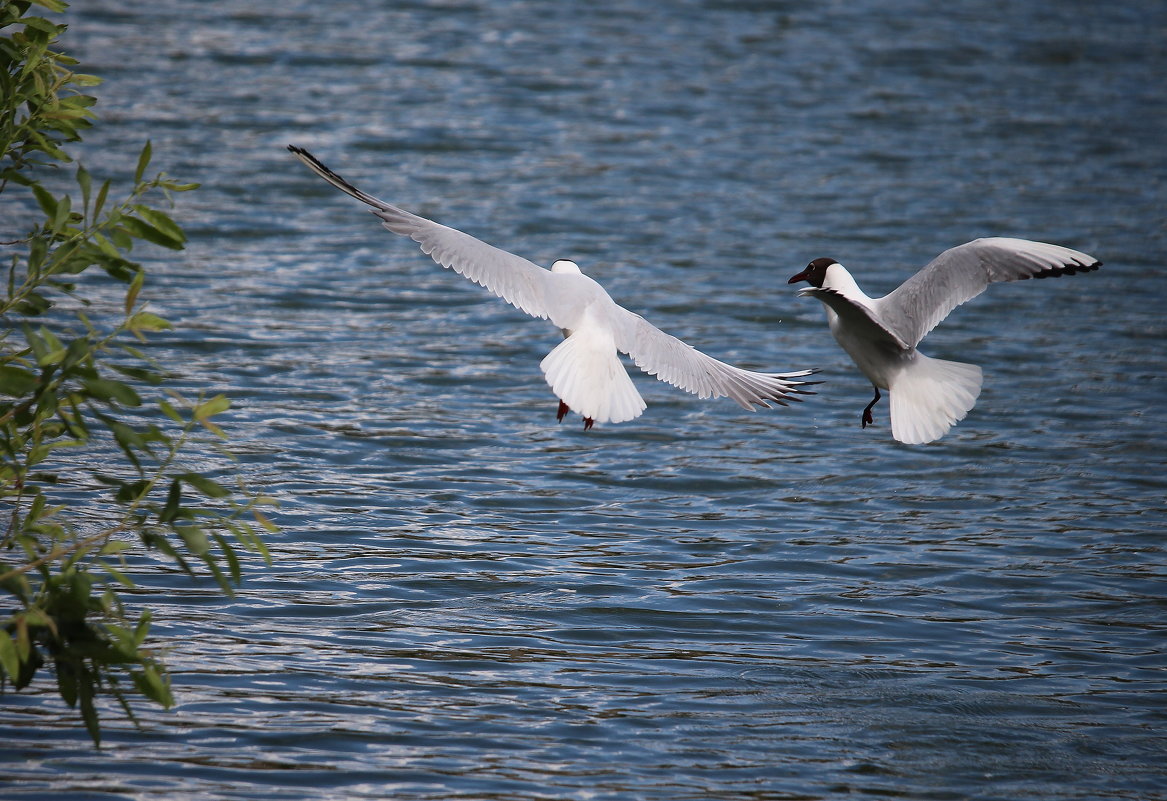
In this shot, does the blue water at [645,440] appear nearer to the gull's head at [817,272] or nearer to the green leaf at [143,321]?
the gull's head at [817,272]

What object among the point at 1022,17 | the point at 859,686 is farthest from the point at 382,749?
the point at 1022,17

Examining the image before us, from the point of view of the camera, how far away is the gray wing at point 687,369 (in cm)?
669

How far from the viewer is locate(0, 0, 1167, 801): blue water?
17.1ft

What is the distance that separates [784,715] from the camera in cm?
546

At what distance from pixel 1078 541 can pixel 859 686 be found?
2.41m

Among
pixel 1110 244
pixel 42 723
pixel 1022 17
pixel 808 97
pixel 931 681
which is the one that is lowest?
pixel 42 723

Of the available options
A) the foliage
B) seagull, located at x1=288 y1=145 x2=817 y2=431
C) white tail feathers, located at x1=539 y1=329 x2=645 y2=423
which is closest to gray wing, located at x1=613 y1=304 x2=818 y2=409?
seagull, located at x1=288 y1=145 x2=817 y2=431

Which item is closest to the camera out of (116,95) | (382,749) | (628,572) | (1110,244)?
(382,749)

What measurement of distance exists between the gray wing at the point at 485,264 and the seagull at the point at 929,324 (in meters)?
1.30

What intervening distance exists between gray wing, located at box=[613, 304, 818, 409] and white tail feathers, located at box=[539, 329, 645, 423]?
250 millimetres

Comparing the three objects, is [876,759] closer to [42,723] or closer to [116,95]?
[42,723]

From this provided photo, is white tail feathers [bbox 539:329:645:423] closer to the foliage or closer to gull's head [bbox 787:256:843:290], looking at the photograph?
gull's head [bbox 787:256:843:290]

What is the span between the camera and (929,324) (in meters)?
6.85

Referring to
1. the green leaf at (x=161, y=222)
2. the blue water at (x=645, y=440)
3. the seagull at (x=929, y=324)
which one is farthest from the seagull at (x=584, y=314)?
the green leaf at (x=161, y=222)
